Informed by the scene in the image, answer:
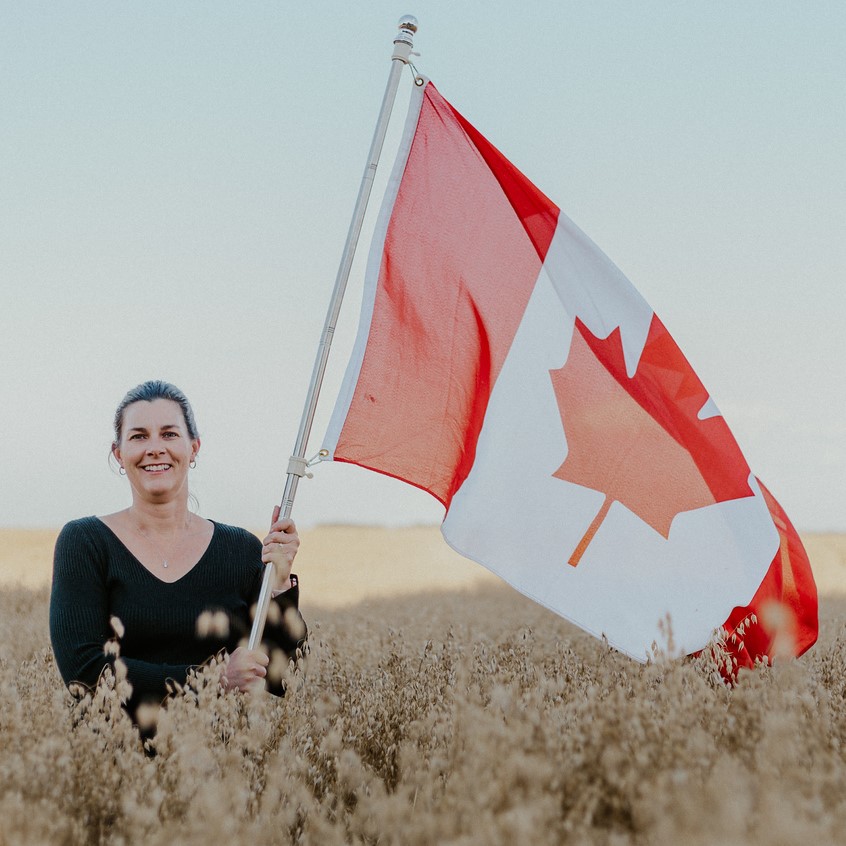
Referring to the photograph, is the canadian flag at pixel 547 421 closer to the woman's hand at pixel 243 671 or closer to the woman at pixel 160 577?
the woman at pixel 160 577

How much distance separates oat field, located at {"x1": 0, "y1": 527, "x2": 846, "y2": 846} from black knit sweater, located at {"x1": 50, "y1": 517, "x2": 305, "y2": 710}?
25 centimetres

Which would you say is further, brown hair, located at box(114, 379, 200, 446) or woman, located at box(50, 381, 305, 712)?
brown hair, located at box(114, 379, 200, 446)

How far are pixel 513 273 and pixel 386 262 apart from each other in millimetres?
639

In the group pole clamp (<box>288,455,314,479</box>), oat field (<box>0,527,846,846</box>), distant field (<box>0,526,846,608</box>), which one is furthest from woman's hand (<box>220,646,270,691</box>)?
distant field (<box>0,526,846,608</box>)

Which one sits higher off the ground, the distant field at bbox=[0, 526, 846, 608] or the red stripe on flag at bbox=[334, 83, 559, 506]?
the red stripe on flag at bbox=[334, 83, 559, 506]

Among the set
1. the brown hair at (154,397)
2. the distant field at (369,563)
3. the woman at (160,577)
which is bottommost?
the distant field at (369,563)

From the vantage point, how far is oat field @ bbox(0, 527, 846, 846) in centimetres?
213

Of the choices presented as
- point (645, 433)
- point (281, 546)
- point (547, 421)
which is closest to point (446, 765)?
point (281, 546)

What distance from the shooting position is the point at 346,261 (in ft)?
13.7

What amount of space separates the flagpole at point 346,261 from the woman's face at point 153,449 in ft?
1.78

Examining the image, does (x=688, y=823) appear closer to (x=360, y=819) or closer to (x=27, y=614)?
(x=360, y=819)

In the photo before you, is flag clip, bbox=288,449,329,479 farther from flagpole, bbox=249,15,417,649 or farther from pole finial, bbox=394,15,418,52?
pole finial, bbox=394,15,418,52

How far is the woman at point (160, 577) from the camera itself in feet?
11.8

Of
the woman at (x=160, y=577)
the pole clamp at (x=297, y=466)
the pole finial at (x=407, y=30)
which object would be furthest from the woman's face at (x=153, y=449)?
the pole finial at (x=407, y=30)
